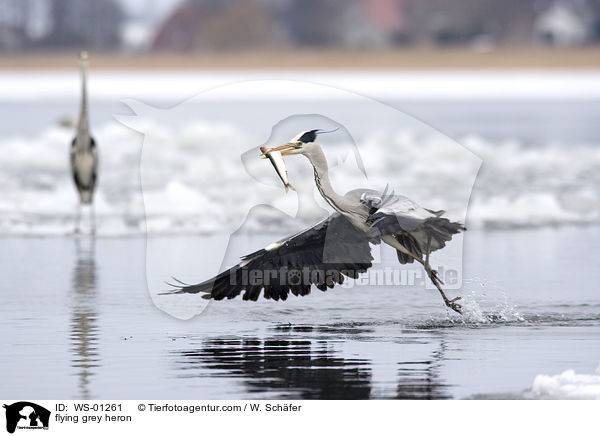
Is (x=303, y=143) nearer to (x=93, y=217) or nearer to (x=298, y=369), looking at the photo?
(x=298, y=369)

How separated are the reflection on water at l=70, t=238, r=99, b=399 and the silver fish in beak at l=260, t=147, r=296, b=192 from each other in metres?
1.30

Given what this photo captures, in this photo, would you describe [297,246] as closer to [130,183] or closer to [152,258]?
[152,258]

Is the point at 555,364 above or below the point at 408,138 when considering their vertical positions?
below

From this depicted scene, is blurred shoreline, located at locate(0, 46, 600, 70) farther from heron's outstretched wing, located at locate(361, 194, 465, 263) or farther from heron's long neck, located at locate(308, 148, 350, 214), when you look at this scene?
heron's long neck, located at locate(308, 148, 350, 214)

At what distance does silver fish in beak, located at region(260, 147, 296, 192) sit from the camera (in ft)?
20.9

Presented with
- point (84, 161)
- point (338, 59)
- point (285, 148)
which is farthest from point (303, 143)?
point (338, 59)

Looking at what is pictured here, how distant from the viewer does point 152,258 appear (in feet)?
24.0

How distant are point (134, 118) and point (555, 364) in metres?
2.45

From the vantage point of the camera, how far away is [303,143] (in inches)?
269

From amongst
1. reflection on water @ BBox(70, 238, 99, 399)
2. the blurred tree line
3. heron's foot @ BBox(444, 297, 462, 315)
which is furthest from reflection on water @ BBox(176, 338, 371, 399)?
the blurred tree line

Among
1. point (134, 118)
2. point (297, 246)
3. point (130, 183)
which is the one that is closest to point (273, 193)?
point (297, 246)
